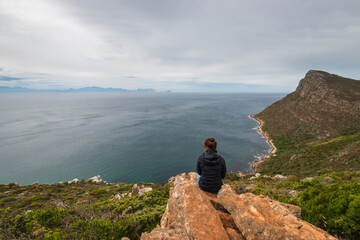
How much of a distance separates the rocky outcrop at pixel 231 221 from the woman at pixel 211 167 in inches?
38.9

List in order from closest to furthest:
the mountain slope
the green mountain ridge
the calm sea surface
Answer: the green mountain ridge, the calm sea surface, the mountain slope

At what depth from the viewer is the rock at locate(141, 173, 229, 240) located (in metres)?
4.16

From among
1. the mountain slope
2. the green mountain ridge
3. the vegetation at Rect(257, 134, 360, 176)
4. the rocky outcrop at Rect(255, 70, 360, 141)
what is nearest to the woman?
the green mountain ridge

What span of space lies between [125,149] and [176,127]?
3916 cm

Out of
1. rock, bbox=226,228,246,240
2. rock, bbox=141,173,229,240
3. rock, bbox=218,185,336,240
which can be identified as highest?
rock, bbox=218,185,336,240

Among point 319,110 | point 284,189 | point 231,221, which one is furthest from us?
point 319,110

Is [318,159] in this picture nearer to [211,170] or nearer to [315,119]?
[211,170]

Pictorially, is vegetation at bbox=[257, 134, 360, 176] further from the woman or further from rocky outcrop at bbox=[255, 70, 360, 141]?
the woman

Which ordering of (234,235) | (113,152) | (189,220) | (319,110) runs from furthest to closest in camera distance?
(319,110)
(113,152)
(189,220)
(234,235)

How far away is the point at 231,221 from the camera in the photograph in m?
5.34

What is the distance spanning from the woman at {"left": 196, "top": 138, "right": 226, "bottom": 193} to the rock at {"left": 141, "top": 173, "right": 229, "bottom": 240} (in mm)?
1123

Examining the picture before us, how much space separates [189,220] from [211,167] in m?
2.49

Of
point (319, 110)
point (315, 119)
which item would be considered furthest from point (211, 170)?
point (319, 110)

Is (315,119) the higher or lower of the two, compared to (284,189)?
higher
